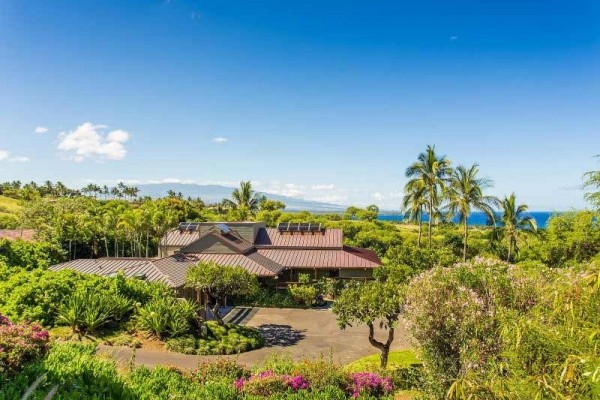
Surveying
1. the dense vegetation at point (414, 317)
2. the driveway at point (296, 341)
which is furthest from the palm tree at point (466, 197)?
the driveway at point (296, 341)

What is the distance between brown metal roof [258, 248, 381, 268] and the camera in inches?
1419

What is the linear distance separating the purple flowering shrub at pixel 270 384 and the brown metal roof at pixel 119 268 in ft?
47.1

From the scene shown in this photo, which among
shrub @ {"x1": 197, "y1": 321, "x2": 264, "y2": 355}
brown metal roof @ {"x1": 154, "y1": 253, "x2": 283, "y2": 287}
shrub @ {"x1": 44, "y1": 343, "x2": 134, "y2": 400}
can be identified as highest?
shrub @ {"x1": 44, "y1": 343, "x2": 134, "y2": 400}

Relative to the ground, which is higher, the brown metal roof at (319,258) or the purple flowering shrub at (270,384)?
the brown metal roof at (319,258)

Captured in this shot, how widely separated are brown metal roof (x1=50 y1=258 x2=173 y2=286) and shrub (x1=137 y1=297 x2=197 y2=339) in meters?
4.34

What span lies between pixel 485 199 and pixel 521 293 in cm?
2959

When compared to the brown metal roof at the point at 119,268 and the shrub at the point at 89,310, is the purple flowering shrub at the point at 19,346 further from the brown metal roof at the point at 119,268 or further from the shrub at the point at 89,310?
the brown metal roof at the point at 119,268

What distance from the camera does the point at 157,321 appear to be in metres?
19.7

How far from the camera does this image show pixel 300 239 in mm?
41031

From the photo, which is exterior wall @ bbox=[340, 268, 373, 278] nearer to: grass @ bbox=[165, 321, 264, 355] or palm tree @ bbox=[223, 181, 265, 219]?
grass @ bbox=[165, 321, 264, 355]

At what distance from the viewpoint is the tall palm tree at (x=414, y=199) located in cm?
4147

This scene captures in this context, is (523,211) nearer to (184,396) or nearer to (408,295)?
(408,295)

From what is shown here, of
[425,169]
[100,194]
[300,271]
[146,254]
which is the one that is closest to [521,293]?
[300,271]

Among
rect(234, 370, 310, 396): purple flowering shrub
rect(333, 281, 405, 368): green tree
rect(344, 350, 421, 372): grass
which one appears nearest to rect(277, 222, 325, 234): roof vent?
rect(344, 350, 421, 372): grass
